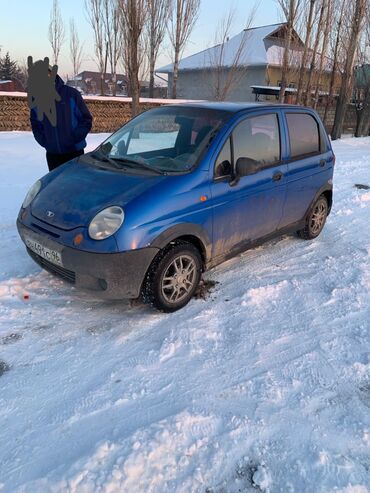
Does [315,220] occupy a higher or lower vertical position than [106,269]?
lower

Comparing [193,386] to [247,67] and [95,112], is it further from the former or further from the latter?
[247,67]

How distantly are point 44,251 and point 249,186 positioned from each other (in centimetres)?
190

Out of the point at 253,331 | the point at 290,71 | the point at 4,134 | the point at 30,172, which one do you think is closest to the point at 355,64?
the point at 290,71

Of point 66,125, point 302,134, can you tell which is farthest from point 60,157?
point 302,134

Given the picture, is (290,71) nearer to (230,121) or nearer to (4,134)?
(4,134)

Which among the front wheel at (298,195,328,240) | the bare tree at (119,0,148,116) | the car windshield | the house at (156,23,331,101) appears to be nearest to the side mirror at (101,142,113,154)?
the car windshield

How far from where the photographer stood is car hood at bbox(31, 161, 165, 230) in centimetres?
335

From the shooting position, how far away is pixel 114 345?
3.21 metres

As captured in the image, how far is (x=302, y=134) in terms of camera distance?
487 cm

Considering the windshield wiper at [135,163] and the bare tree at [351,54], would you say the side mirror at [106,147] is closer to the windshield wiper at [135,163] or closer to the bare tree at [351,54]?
the windshield wiper at [135,163]

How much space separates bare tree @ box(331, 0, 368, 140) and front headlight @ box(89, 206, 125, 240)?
55.0 ft

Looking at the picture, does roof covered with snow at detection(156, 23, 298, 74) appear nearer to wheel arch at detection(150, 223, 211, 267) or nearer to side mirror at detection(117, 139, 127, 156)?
side mirror at detection(117, 139, 127, 156)

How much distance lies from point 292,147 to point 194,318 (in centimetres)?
223

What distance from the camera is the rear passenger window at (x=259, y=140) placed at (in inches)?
157
